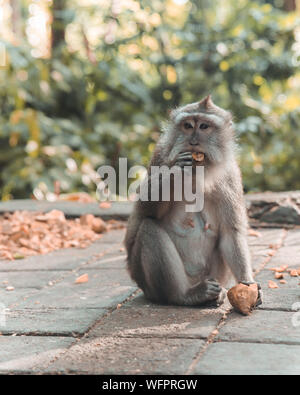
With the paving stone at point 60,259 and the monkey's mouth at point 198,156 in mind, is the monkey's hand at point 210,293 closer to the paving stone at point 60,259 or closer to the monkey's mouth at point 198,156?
the monkey's mouth at point 198,156

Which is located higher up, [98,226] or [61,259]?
[98,226]

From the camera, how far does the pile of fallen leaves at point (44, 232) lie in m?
5.62

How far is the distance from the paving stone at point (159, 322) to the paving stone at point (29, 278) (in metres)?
0.96

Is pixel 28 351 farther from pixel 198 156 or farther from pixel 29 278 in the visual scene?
pixel 29 278

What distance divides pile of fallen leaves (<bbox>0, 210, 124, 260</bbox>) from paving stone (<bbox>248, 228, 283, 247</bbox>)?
1571mm

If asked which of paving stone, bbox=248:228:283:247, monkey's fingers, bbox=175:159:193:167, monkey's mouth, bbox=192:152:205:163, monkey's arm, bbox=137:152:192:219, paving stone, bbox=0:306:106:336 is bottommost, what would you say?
paving stone, bbox=0:306:106:336

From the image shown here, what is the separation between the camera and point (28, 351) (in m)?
2.81

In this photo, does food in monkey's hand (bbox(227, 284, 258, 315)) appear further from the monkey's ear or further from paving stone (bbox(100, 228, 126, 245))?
paving stone (bbox(100, 228, 126, 245))

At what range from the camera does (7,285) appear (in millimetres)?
4301

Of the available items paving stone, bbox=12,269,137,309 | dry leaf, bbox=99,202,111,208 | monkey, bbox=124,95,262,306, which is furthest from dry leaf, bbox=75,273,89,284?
dry leaf, bbox=99,202,111,208

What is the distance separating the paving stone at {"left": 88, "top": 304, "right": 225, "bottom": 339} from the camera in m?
3.03

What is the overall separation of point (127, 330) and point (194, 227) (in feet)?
3.07

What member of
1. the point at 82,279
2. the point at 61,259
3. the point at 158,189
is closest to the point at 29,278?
the point at 82,279
